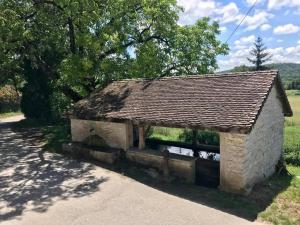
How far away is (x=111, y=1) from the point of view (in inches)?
864

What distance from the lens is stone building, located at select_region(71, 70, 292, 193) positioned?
13164mm

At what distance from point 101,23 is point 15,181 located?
11553mm

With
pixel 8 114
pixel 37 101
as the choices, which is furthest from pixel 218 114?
pixel 8 114

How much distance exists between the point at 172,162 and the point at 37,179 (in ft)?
18.2

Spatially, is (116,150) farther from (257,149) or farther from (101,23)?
(101,23)

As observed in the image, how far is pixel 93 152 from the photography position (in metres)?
17.4

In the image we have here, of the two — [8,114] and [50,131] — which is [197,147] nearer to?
[50,131]

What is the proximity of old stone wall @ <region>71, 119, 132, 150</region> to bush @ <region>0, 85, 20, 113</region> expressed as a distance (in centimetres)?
2314

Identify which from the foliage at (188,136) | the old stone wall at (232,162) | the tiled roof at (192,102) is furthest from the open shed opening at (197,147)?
the tiled roof at (192,102)

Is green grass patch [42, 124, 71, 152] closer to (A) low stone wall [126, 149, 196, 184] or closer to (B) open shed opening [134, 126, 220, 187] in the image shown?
(B) open shed opening [134, 126, 220, 187]

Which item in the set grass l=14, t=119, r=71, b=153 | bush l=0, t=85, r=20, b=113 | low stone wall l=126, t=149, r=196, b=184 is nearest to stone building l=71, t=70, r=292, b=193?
low stone wall l=126, t=149, r=196, b=184

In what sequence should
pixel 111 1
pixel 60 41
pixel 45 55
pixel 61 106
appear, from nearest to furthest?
pixel 111 1
pixel 60 41
pixel 45 55
pixel 61 106

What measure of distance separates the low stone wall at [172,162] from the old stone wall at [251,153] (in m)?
1.45

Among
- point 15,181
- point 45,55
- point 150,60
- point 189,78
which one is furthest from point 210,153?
point 45,55
